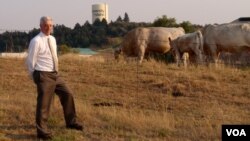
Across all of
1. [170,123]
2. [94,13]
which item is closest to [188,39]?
[170,123]

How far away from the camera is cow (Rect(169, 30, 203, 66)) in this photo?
79.8 ft

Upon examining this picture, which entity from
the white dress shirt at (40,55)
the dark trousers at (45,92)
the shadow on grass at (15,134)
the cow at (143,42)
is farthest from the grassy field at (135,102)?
the cow at (143,42)

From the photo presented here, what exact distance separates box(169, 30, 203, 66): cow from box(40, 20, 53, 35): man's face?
14696 mm

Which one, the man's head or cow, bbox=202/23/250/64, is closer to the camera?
the man's head

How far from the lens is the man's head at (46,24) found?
374 inches

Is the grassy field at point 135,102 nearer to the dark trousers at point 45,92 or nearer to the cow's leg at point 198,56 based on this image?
the dark trousers at point 45,92

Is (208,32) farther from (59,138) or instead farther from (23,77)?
(59,138)

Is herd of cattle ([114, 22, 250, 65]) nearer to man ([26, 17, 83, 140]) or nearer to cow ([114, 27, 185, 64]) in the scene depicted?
cow ([114, 27, 185, 64])

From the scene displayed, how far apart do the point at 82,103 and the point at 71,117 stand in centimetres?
268

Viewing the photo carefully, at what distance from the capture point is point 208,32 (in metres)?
24.8

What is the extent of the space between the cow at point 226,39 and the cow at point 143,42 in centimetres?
348

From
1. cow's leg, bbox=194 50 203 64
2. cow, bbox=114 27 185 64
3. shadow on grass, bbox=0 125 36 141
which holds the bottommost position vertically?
shadow on grass, bbox=0 125 36 141

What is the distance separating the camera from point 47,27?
31.3ft

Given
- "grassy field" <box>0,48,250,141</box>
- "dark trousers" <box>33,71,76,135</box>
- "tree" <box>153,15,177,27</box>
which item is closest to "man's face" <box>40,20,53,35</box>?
"dark trousers" <box>33,71,76,135</box>
